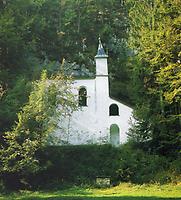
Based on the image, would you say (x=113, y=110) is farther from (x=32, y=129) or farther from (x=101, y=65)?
(x=32, y=129)

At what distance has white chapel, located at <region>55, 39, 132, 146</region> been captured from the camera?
103ft

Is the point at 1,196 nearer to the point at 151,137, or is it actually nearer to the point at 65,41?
the point at 151,137

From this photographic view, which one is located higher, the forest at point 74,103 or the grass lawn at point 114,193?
the forest at point 74,103

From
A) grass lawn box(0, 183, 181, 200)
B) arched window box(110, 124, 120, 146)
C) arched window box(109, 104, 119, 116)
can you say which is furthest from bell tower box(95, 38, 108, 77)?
grass lawn box(0, 183, 181, 200)

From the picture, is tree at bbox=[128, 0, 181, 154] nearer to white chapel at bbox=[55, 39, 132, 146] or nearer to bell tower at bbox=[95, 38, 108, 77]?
white chapel at bbox=[55, 39, 132, 146]

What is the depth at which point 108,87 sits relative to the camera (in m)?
32.5

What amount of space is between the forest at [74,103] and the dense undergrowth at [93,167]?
0.19 ft

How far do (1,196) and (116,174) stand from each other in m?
7.15

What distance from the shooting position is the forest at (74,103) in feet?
81.5

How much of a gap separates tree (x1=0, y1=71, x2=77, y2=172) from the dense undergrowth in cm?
152

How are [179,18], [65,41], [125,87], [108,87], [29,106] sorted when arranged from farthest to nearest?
[65,41]
[125,87]
[108,87]
[29,106]
[179,18]

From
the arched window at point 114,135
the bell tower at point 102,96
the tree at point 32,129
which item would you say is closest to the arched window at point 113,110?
the bell tower at point 102,96

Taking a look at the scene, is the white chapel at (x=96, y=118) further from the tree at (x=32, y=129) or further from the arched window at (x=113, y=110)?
the tree at (x=32, y=129)

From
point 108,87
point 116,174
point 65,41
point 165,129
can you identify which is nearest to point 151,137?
point 165,129
